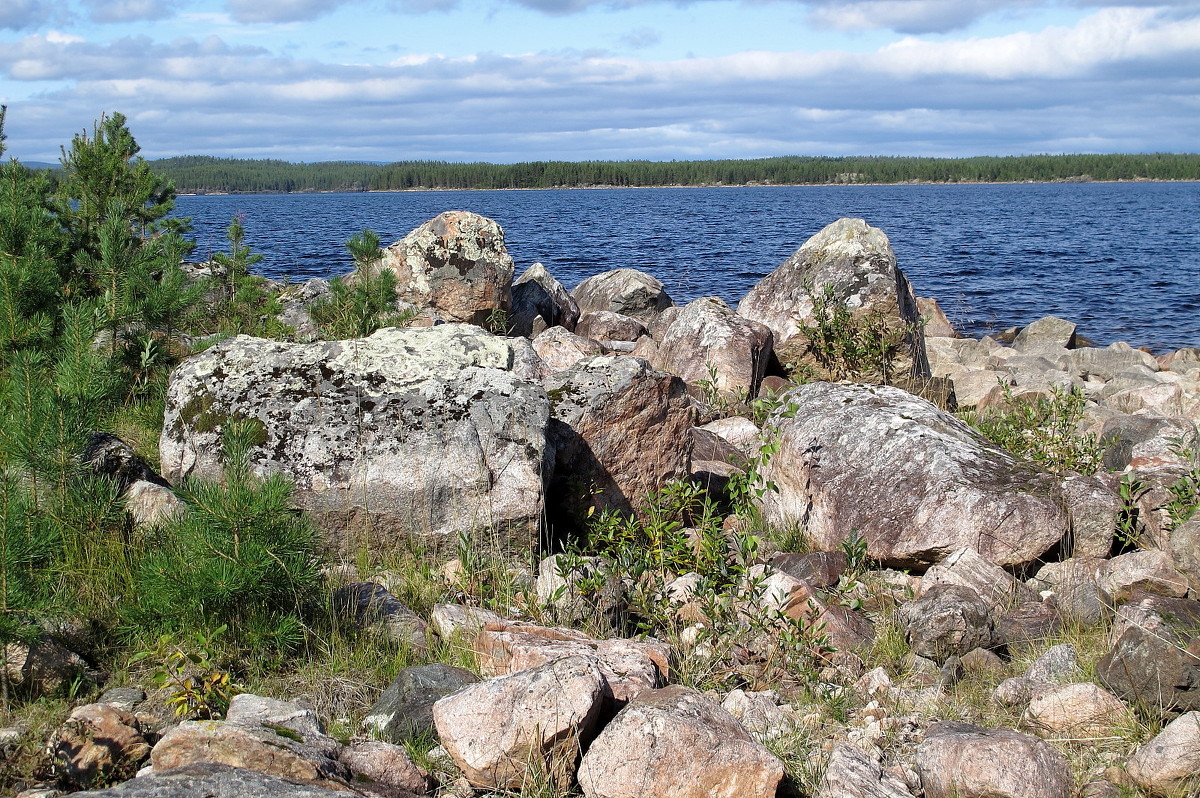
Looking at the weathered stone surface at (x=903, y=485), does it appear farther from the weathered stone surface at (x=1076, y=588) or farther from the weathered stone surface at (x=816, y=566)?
the weathered stone surface at (x=816, y=566)

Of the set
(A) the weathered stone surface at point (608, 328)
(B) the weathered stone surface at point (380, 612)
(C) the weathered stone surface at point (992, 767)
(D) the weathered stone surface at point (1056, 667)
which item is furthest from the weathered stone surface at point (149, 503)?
(A) the weathered stone surface at point (608, 328)

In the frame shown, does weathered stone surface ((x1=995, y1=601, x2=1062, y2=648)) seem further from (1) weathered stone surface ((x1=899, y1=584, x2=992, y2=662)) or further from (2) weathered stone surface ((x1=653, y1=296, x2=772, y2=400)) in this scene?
(2) weathered stone surface ((x1=653, y1=296, x2=772, y2=400))

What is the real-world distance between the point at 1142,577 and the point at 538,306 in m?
11.4

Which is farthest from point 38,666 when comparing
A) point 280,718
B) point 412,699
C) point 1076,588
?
point 1076,588

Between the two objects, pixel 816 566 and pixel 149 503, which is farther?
pixel 816 566

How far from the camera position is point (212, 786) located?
3029mm

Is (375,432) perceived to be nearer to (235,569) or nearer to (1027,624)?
(235,569)

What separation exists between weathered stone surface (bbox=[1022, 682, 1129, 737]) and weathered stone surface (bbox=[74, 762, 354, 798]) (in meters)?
3.47

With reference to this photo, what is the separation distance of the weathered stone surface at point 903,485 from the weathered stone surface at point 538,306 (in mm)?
8004

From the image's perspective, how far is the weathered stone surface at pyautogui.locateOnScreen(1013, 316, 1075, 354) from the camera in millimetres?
19516

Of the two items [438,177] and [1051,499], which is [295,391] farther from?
[438,177]

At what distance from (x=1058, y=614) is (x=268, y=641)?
481 cm

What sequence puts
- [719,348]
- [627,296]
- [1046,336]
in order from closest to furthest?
[719,348]
[627,296]
[1046,336]

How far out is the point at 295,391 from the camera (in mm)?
6297
